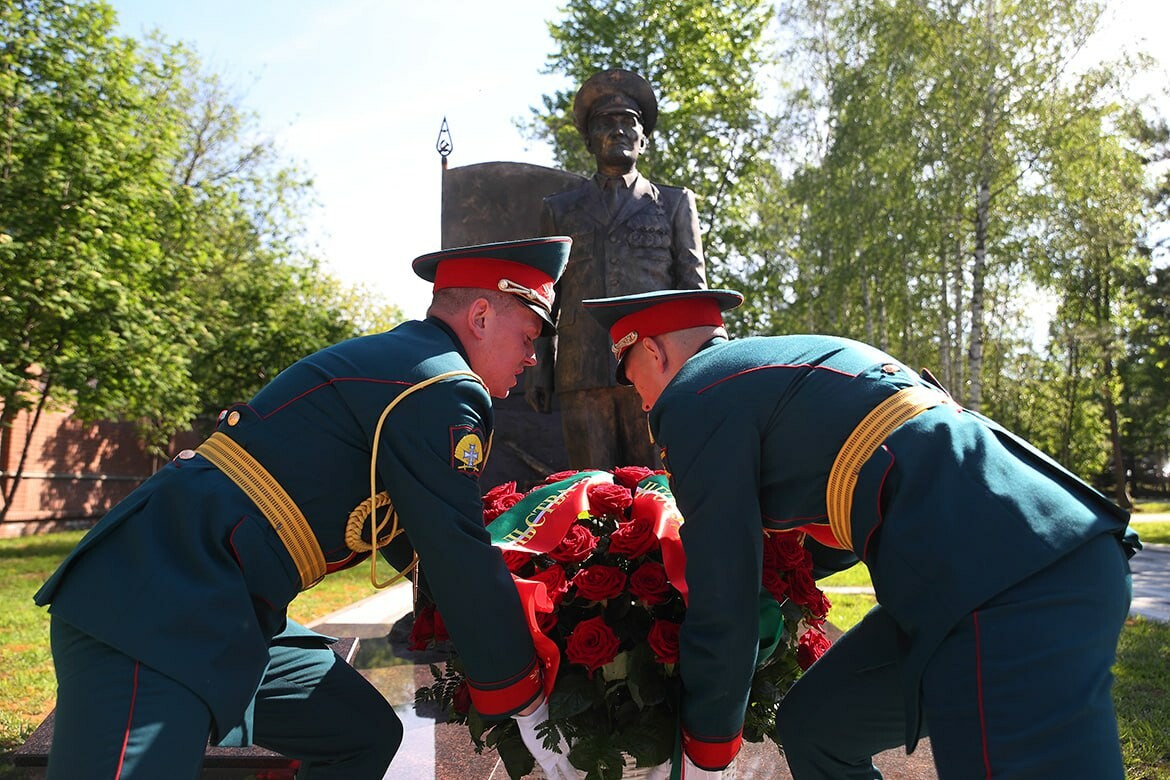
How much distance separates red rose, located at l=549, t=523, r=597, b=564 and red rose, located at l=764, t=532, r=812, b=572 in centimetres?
49

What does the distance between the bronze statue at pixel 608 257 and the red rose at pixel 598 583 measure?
306 centimetres

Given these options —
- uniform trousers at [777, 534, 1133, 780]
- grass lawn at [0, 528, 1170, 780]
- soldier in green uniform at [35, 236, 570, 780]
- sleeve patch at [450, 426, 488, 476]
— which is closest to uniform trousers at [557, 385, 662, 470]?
grass lawn at [0, 528, 1170, 780]

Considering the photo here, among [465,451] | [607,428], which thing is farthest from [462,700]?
[607,428]

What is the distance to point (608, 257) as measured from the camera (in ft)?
17.7

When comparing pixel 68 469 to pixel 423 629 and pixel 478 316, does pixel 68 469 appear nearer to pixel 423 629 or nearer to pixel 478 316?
pixel 423 629

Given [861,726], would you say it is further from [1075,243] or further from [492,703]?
[1075,243]

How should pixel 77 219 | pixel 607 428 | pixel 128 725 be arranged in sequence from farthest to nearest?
1. pixel 77 219
2. pixel 607 428
3. pixel 128 725

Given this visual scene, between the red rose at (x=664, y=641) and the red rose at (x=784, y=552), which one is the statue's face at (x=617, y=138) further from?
the red rose at (x=664, y=641)

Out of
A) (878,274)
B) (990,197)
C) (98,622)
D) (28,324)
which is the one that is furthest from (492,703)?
(878,274)

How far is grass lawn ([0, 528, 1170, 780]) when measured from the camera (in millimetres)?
4160

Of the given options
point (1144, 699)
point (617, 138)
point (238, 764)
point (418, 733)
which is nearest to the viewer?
point (238, 764)

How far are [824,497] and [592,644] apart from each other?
700 mm

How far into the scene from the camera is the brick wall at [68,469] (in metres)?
21.4

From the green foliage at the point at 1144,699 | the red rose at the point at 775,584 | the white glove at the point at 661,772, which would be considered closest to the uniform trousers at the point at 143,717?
the white glove at the point at 661,772
